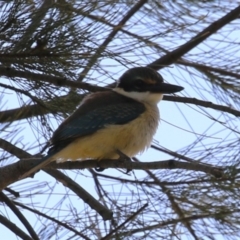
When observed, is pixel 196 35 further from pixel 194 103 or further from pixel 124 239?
pixel 124 239

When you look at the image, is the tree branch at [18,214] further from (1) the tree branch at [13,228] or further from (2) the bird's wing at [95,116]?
(2) the bird's wing at [95,116]

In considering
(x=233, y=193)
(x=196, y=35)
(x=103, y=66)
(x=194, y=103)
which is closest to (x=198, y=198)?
(x=233, y=193)

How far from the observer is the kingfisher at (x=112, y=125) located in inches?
131

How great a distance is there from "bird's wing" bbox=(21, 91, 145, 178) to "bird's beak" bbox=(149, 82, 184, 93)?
0.10 meters

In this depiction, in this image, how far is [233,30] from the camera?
146 inches

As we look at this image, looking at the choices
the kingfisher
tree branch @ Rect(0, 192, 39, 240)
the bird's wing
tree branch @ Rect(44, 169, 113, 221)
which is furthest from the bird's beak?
tree branch @ Rect(0, 192, 39, 240)

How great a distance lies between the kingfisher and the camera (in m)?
3.32

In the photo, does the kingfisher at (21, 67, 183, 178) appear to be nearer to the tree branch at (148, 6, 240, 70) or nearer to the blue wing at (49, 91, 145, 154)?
the blue wing at (49, 91, 145, 154)

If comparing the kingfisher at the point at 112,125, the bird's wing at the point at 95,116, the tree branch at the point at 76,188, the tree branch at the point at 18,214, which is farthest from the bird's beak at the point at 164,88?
the tree branch at the point at 18,214

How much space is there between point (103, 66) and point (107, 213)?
60cm

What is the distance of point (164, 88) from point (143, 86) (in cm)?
21

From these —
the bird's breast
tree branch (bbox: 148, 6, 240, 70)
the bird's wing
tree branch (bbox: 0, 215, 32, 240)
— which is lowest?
tree branch (bbox: 0, 215, 32, 240)

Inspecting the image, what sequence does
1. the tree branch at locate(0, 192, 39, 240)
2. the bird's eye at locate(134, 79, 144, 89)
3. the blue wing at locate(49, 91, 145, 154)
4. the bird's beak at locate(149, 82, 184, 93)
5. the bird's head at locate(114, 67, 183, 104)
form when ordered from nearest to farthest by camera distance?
the tree branch at locate(0, 192, 39, 240)
the blue wing at locate(49, 91, 145, 154)
the bird's beak at locate(149, 82, 184, 93)
the bird's head at locate(114, 67, 183, 104)
the bird's eye at locate(134, 79, 144, 89)

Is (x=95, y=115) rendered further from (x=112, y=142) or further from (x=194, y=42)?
(x=194, y=42)
